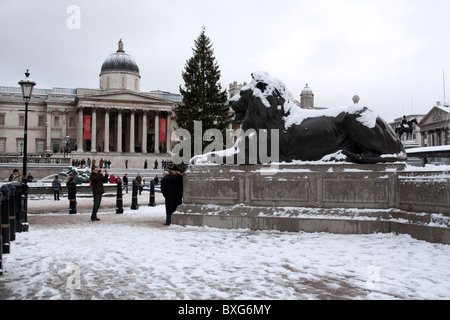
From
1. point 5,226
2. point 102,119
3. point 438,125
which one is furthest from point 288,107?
point 438,125

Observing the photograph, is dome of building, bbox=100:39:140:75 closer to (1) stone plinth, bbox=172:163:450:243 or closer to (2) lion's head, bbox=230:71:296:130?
(2) lion's head, bbox=230:71:296:130

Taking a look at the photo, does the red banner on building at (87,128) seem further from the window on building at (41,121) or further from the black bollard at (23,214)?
the black bollard at (23,214)

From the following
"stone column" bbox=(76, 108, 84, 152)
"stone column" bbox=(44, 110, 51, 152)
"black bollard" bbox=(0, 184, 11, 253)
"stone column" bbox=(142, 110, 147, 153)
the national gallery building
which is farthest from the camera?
"stone column" bbox=(44, 110, 51, 152)

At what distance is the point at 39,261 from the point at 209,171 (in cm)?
408

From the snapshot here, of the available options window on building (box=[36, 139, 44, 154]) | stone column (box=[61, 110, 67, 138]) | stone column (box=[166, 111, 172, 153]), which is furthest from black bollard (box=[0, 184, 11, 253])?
window on building (box=[36, 139, 44, 154])

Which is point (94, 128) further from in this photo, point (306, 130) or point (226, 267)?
point (226, 267)

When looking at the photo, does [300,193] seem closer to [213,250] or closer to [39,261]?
[213,250]

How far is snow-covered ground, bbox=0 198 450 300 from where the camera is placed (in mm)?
3936

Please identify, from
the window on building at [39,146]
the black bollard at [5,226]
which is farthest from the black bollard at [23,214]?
the window on building at [39,146]

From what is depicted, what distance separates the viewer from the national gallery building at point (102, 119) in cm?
6625

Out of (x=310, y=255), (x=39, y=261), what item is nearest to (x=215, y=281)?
(x=310, y=255)

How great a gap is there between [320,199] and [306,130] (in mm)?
1574

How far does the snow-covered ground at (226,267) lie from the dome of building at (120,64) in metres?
70.0
